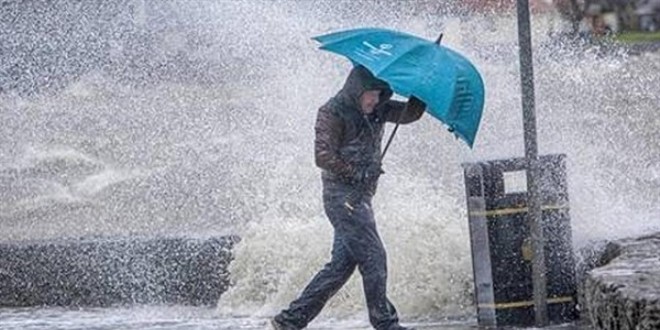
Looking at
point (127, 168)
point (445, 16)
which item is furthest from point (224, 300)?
point (445, 16)

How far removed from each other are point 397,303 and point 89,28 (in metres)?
18.1

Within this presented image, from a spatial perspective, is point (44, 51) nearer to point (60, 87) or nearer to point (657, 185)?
point (60, 87)

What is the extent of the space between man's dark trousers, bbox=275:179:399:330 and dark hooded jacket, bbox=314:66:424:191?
131 millimetres

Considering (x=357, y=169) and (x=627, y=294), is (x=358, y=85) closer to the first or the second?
(x=357, y=169)

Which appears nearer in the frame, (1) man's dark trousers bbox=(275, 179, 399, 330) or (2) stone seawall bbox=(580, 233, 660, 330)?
(2) stone seawall bbox=(580, 233, 660, 330)

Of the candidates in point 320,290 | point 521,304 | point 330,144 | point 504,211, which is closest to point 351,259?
point 320,290

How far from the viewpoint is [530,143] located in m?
8.67

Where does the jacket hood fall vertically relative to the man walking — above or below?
above

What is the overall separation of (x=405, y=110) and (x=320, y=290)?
1.10m

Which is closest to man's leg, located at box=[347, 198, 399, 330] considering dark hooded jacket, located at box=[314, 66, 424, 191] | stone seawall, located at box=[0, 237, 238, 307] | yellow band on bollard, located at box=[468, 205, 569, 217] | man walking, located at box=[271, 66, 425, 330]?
man walking, located at box=[271, 66, 425, 330]

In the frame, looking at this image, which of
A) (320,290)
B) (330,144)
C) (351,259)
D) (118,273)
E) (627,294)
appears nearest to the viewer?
(627,294)

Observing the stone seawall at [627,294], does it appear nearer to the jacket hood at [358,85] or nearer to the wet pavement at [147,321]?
the jacket hood at [358,85]

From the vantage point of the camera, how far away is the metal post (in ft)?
28.2

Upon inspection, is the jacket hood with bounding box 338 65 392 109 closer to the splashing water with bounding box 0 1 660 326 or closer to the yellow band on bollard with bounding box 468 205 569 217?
the yellow band on bollard with bounding box 468 205 569 217
